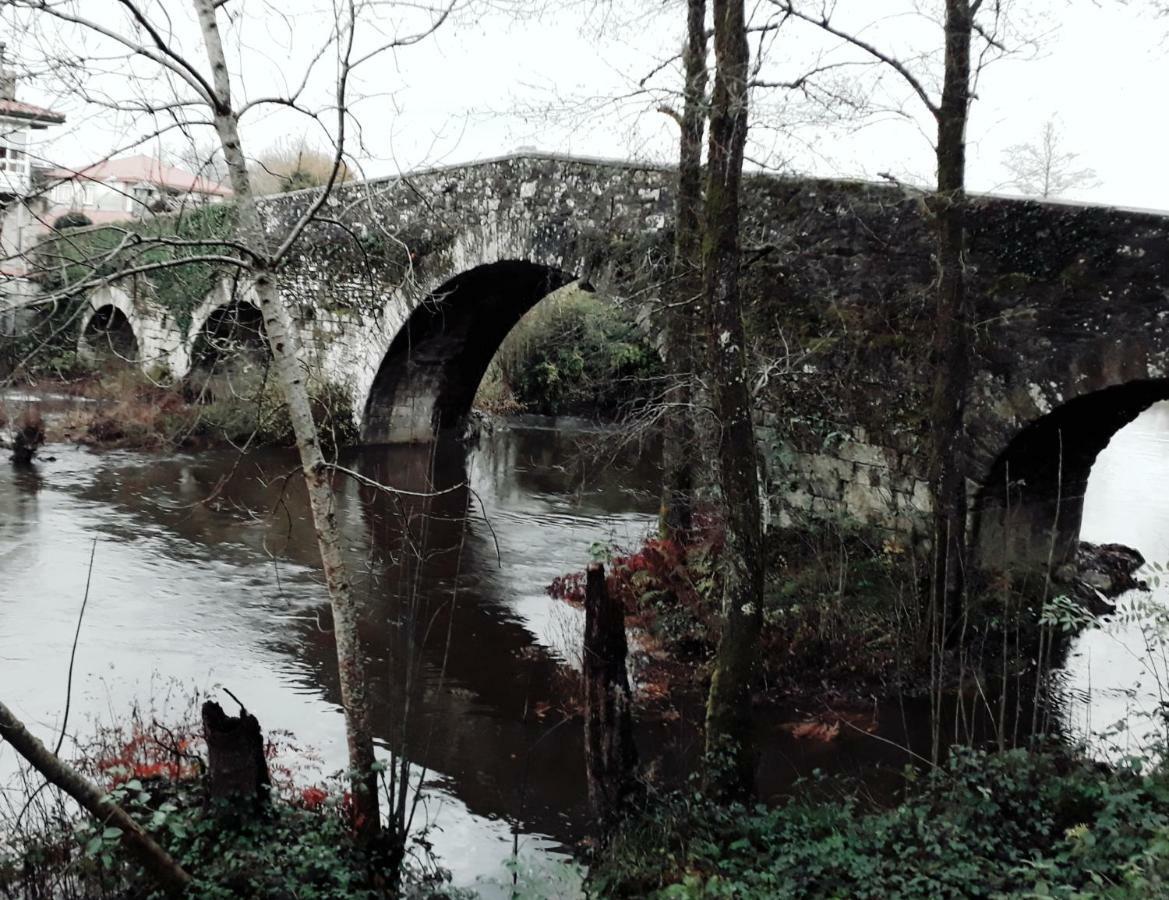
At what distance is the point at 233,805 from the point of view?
4070 millimetres

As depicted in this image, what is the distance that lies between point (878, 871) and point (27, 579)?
23.4ft

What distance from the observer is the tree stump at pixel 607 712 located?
14.4 ft

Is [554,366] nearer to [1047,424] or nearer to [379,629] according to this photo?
[379,629]

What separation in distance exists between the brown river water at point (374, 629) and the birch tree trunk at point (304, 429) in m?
0.21

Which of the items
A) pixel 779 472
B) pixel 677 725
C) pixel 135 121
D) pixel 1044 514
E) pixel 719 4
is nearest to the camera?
pixel 135 121

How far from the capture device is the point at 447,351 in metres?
14.4

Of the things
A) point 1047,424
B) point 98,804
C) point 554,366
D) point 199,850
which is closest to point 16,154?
point 98,804

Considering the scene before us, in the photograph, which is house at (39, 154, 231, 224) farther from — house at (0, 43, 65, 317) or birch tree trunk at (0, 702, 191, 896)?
birch tree trunk at (0, 702, 191, 896)

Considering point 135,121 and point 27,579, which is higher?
point 135,121

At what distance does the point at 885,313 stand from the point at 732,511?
3.42 meters

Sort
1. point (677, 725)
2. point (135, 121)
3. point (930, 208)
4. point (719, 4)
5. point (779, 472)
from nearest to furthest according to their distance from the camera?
point (135, 121) → point (719, 4) → point (677, 725) → point (930, 208) → point (779, 472)

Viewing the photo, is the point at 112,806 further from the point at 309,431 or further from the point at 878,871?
the point at 878,871

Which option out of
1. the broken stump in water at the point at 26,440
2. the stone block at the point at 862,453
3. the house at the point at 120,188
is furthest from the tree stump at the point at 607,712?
the broken stump in water at the point at 26,440

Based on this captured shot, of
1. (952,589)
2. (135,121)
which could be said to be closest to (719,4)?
(135,121)
